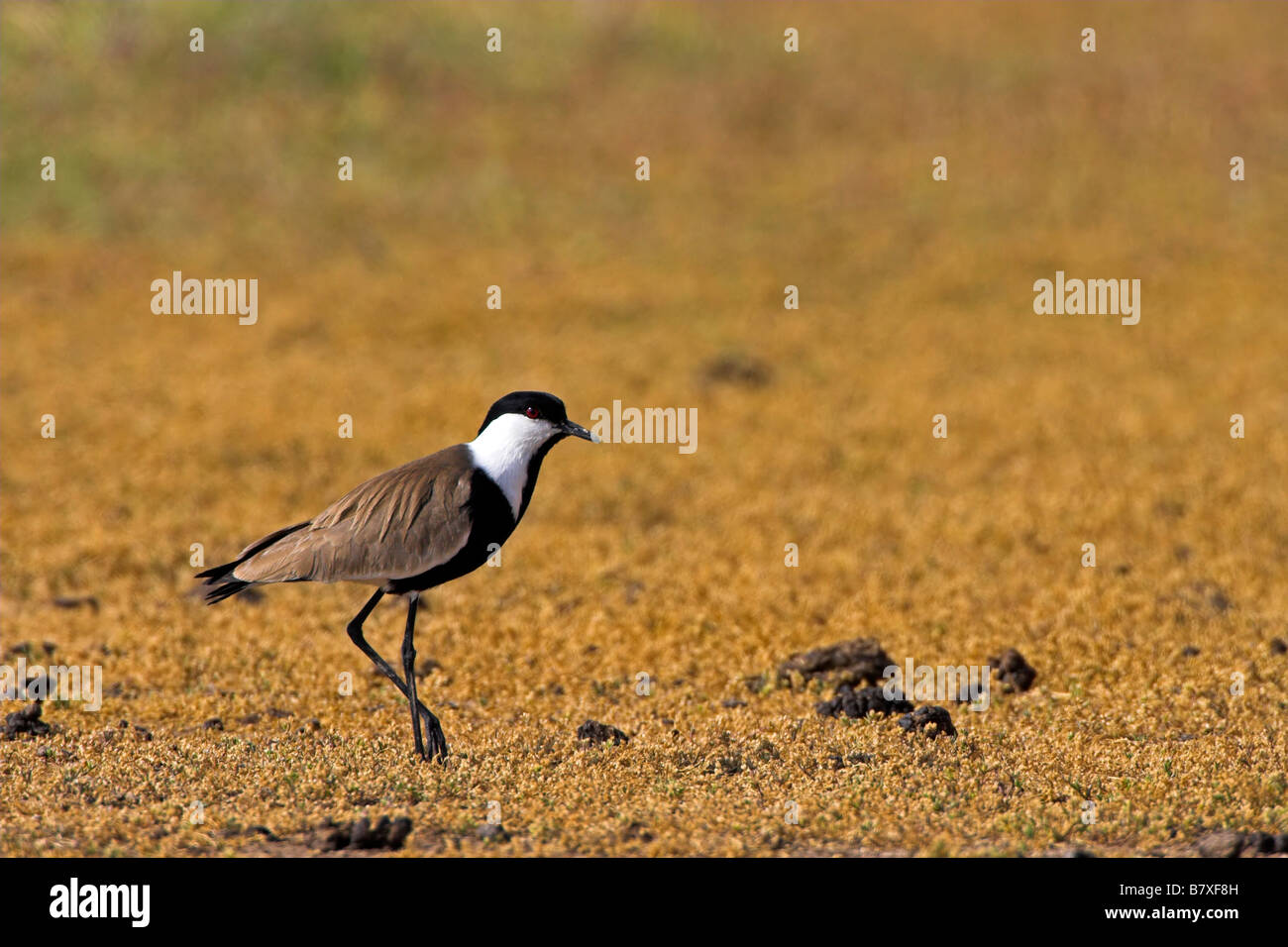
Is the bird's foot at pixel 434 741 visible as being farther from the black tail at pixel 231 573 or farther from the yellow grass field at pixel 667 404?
the black tail at pixel 231 573

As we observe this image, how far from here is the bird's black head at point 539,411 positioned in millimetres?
7305

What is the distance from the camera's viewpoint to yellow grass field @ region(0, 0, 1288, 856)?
7062 mm

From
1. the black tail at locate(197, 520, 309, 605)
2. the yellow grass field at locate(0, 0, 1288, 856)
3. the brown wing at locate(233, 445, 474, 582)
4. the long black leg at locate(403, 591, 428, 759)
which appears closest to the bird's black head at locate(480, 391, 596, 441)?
the brown wing at locate(233, 445, 474, 582)

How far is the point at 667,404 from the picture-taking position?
674 inches

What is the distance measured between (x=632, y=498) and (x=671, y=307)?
742 centimetres

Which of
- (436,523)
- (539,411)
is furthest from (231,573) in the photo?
(539,411)

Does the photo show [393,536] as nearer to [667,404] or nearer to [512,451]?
[512,451]

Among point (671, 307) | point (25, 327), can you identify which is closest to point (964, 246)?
point (671, 307)

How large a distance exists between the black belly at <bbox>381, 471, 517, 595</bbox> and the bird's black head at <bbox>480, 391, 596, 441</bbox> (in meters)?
0.34

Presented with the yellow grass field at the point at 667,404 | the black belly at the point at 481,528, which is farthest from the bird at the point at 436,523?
the yellow grass field at the point at 667,404

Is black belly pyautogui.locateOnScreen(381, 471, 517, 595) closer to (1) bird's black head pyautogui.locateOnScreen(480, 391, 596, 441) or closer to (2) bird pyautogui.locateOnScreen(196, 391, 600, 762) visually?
(2) bird pyautogui.locateOnScreen(196, 391, 600, 762)

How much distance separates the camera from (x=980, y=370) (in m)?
18.4

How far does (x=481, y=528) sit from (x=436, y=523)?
0.23m

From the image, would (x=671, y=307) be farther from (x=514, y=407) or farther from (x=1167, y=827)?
(x=1167, y=827)
